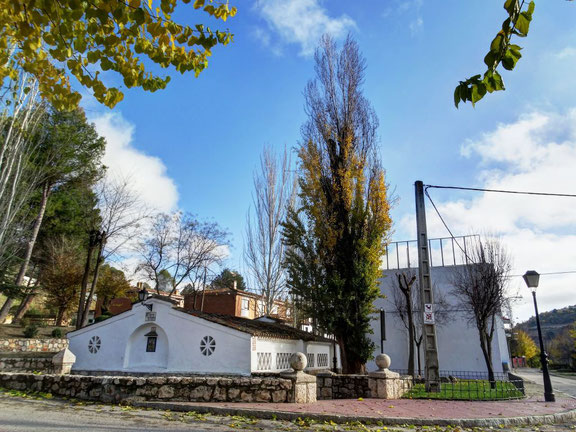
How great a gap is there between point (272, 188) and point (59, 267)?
616 inches

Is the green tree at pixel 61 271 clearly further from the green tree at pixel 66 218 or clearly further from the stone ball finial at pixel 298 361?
the stone ball finial at pixel 298 361

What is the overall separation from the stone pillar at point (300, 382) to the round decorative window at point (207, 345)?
5197mm

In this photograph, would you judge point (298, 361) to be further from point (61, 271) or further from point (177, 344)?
point (61, 271)

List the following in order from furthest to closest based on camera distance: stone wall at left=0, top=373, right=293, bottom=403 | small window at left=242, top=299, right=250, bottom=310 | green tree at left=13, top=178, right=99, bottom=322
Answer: small window at left=242, top=299, right=250, bottom=310, green tree at left=13, top=178, right=99, bottom=322, stone wall at left=0, top=373, right=293, bottom=403

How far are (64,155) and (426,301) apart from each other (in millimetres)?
23876

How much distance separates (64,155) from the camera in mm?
25078

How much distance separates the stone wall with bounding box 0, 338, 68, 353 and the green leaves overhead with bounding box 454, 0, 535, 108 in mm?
23290

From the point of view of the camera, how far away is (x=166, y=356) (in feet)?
49.4

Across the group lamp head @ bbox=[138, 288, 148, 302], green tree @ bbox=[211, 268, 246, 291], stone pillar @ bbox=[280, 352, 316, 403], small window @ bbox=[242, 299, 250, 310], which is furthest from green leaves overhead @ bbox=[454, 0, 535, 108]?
small window @ bbox=[242, 299, 250, 310]

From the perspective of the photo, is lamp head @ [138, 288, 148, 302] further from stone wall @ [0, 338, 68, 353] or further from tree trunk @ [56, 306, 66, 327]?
tree trunk @ [56, 306, 66, 327]

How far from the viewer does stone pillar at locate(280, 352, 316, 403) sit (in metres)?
9.26

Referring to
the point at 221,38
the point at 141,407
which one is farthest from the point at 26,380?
the point at 221,38

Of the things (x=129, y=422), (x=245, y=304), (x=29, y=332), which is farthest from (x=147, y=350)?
(x=245, y=304)

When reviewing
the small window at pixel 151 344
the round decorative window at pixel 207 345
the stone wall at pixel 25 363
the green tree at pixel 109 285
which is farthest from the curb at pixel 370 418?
the green tree at pixel 109 285
